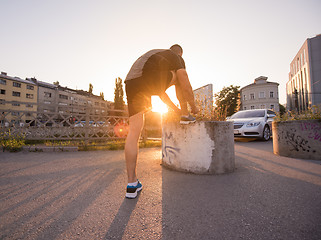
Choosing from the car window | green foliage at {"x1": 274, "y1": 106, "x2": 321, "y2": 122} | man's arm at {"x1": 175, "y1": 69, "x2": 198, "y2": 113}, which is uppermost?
the car window

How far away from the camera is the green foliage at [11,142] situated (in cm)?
439

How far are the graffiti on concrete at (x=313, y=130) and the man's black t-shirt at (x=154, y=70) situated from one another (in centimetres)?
338

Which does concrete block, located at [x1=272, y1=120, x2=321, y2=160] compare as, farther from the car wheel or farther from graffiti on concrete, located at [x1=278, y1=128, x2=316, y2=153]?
the car wheel

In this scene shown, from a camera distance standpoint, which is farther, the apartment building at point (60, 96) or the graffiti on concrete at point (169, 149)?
the apartment building at point (60, 96)

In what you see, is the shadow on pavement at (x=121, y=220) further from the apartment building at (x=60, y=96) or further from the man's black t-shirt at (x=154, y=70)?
the apartment building at (x=60, y=96)

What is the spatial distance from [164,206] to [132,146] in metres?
0.67

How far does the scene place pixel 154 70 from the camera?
1744mm

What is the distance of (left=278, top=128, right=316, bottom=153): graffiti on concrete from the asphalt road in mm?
1491

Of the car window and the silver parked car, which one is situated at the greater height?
the car window

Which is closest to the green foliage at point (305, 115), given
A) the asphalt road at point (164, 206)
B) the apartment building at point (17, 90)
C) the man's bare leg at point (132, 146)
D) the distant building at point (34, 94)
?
the asphalt road at point (164, 206)

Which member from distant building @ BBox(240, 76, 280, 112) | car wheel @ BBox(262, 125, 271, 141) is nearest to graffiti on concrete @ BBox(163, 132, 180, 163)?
car wheel @ BBox(262, 125, 271, 141)

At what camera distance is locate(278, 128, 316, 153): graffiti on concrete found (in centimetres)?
340

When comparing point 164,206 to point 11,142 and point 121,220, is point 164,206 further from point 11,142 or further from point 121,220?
point 11,142

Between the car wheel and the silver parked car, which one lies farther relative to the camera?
the car wheel
